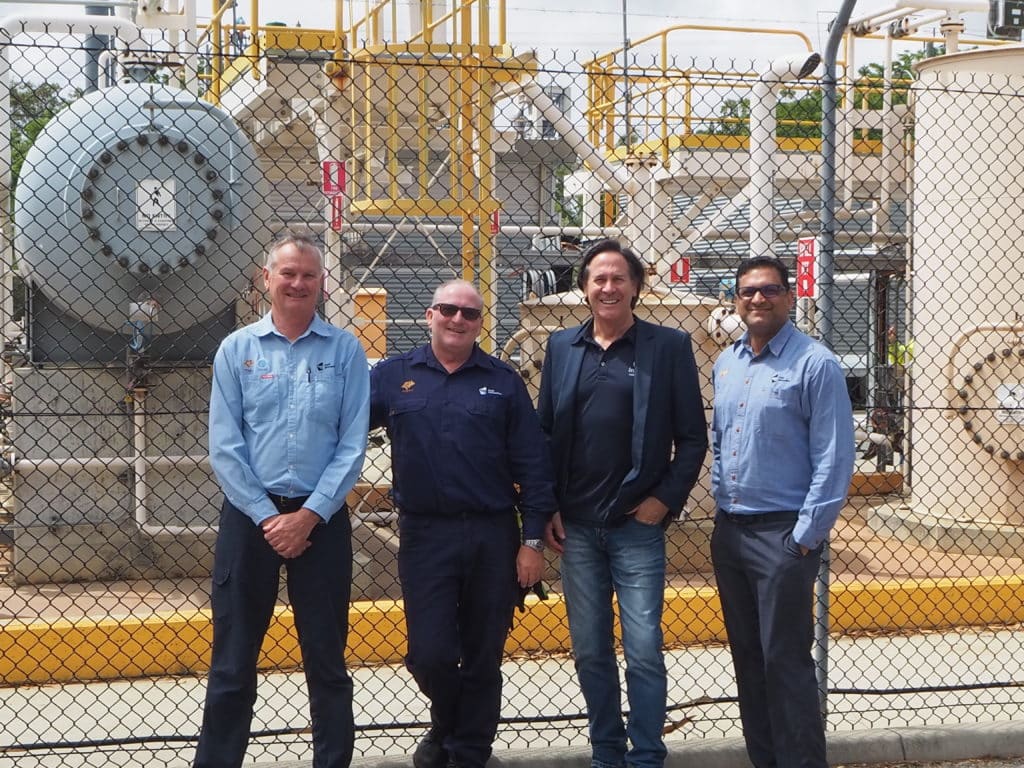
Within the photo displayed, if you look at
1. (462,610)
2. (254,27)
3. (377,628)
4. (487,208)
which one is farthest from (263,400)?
(254,27)

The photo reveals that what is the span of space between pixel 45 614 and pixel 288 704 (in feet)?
6.90

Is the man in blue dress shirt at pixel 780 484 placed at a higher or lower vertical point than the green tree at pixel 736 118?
Result: lower

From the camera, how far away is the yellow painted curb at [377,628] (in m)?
6.44

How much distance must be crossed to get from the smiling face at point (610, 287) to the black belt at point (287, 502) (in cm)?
124

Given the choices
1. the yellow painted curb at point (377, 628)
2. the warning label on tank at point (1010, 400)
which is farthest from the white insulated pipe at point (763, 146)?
the yellow painted curb at point (377, 628)

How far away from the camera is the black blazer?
4.68m

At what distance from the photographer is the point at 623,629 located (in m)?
4.80

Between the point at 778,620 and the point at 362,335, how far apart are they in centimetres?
496

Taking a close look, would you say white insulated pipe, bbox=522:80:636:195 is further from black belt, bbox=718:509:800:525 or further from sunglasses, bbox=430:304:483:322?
black belt, bbox=718:509:800:525

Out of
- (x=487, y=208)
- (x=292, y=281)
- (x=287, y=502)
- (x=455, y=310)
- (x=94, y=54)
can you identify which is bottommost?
(x=287, y=502)

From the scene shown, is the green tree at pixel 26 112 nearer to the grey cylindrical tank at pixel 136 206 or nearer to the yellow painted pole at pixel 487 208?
the grey cylindrical tank at pixel 136 206

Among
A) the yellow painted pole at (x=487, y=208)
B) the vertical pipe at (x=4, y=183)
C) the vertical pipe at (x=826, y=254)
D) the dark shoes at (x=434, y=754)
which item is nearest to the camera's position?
the dark shoes at (x=434, y=754)

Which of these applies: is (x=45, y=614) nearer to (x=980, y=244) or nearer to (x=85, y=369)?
(x=85, y=369)

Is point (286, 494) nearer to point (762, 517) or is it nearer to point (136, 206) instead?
point (762, 517)
